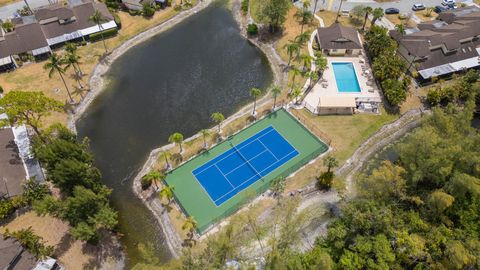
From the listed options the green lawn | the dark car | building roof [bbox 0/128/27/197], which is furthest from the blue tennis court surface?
the dark car

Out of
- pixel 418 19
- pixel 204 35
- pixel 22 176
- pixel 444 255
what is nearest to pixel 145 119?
pixel 22 176

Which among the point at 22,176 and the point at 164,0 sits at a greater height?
the point at 164,0

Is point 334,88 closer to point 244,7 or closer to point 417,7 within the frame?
point 244,7

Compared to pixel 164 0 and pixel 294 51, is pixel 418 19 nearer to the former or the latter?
pixel 294 51

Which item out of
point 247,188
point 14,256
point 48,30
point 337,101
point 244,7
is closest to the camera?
point 14,256

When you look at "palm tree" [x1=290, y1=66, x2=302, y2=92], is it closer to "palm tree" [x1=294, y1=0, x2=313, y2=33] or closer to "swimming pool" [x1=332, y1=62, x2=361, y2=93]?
"swimming pool" [x1=332, y1=62, x2=361, y2=93]

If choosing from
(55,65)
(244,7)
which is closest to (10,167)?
(55,65)

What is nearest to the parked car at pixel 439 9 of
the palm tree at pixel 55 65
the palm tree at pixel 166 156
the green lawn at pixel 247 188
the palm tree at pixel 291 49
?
the palm tree at pixel 291 49
